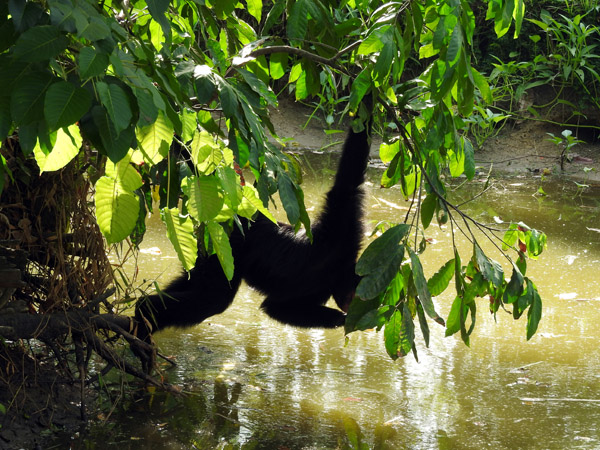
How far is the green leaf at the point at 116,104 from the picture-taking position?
1.38 metres

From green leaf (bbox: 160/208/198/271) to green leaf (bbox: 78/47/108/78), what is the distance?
545mm

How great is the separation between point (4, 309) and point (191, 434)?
940 mm

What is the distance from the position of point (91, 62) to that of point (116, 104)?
0.30 feet

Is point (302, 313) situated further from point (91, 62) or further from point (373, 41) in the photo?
point (91, 62)

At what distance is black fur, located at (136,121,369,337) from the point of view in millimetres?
4016

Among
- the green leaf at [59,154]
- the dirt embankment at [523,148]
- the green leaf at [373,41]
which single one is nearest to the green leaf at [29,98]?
the green leaf at [59,154]

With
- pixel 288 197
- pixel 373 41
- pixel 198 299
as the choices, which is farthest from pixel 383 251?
pixel 198 299

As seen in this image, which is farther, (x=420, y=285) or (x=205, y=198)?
(x=420, y=285)

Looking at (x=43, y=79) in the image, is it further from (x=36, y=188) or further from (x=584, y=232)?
(x=584, y=232)

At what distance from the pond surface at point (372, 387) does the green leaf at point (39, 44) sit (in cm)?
212

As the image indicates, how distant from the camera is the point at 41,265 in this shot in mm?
3482

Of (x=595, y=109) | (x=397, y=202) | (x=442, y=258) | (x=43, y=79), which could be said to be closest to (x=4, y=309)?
(x=43, y=79)

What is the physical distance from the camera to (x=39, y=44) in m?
1.37

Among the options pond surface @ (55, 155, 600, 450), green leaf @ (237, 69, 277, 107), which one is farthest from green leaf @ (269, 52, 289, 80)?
pond surface @ (55, 155, 600, 450)
